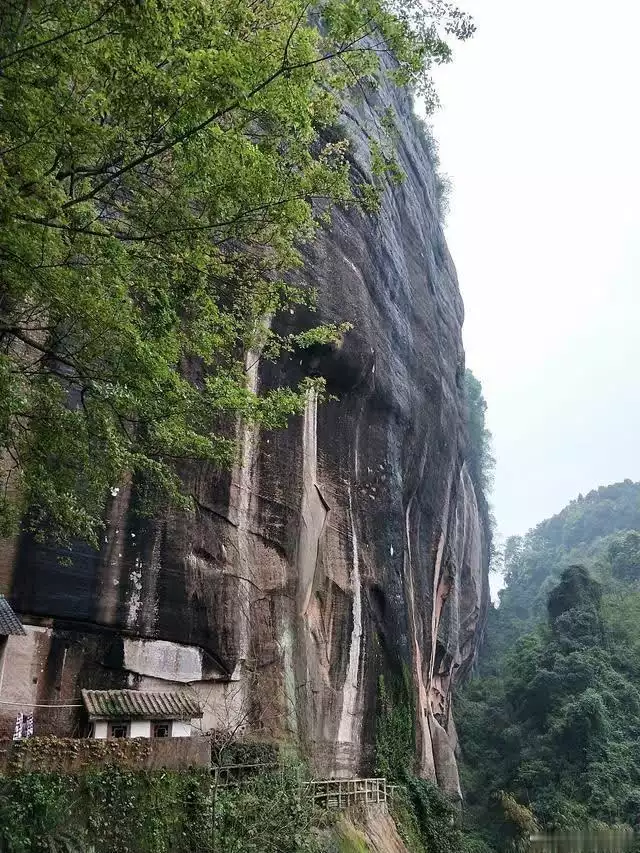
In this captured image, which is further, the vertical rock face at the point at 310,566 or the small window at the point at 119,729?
the vertical rock face at the point at 310,566

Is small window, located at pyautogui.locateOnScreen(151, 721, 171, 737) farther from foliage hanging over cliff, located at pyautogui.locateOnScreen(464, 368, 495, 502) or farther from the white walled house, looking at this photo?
foliage hanging over cliff, located at pyautogui.locateOnScreen(464, 368, 495, 502)

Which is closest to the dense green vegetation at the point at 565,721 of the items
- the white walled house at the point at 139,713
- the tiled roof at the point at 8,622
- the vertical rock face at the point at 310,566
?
the vertical rock face at the point at 310,566

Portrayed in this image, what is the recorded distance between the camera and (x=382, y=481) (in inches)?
658

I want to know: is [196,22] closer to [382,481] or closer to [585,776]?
[382,481]

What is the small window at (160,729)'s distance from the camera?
35.2 ft

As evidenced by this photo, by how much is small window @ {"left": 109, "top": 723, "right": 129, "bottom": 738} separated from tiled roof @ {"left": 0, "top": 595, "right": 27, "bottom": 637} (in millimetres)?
2050

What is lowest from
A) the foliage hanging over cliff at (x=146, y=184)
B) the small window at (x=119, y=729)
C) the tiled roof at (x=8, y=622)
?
the small window at (x=119, y=729)

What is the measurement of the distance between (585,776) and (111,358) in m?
19.9

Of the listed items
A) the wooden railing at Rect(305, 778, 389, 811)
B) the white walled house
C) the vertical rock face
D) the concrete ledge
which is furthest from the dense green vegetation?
the concrete ledge

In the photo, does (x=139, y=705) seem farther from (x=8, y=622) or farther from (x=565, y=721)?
(x=565, y=721)

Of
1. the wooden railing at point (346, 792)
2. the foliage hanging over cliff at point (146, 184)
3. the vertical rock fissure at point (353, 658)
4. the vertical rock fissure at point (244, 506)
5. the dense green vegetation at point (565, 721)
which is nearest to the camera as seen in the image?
the foliage hanging over cliff at point (146, 184)

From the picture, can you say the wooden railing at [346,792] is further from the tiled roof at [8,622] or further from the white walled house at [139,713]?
the tiled roof at [8,622]

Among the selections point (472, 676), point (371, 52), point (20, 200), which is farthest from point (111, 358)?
point (472, 676)

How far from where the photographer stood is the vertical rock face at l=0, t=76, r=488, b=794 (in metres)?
10.7
